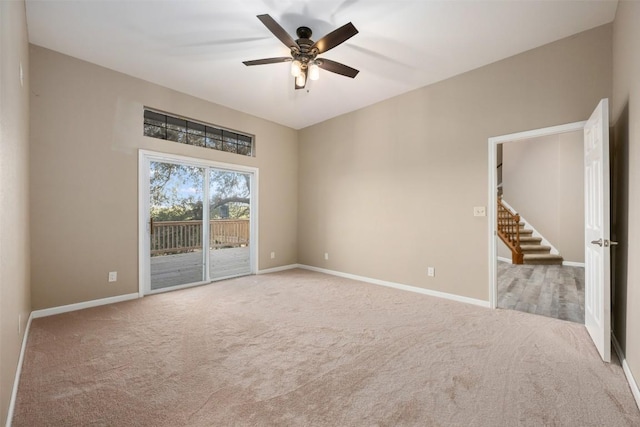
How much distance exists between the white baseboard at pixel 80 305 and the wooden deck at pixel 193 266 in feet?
1.22

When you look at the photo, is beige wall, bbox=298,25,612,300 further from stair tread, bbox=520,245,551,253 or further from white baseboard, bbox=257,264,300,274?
stair tread, bbox=520,245,551,253

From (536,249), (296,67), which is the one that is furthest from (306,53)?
(536,249)

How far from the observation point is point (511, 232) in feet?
21.7

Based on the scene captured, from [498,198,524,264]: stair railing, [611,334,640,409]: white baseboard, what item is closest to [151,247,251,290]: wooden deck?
[611,334,640,409]: white baseboard

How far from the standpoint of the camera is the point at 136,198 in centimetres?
381

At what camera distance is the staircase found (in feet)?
19.7

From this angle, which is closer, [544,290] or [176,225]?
[544,290]

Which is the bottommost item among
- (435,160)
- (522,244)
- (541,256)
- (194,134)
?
(541,256)

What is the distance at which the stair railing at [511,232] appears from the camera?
6124 mm

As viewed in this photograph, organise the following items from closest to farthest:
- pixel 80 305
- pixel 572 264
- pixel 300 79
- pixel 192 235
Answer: pixel 300 79 < pixel 80 305 < pixel 192 235 < pixel 572 264

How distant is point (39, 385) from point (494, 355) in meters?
3.32

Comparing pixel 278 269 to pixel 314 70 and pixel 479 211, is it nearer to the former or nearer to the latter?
pixel 479 211

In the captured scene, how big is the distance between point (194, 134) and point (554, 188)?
744cm

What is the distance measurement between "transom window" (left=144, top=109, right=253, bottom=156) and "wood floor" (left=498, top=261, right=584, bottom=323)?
4.71 meters
